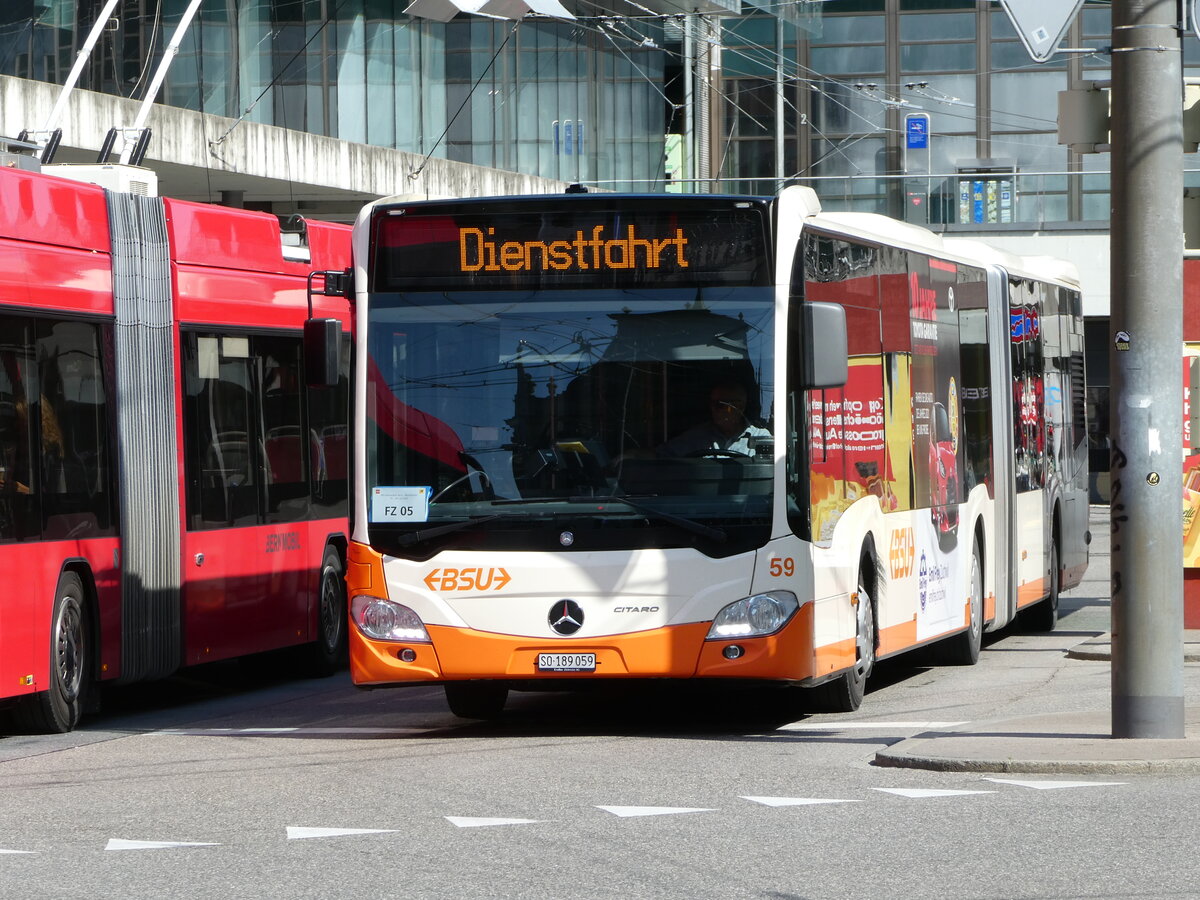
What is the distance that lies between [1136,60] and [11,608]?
6.28 meters

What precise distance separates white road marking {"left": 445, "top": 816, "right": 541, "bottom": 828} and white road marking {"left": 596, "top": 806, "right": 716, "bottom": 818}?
1.19 ft

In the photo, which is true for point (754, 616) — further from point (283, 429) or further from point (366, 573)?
point (283, 429)

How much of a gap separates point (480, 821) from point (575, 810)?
17.8 inches

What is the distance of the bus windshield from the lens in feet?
37.6

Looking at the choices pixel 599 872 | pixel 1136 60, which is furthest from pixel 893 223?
pixel 599 872

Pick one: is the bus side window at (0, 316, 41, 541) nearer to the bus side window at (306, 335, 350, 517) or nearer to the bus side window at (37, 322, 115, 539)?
the bus side window at (37, 322, 115, 539)

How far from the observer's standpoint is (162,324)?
559 inches

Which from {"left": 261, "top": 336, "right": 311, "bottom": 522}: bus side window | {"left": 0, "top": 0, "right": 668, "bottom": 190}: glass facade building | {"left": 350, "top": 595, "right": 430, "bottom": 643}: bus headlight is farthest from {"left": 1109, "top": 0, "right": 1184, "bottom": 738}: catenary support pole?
{"left": 0, "top": 0, "right": 668, "bottom": 190}: glass facade building

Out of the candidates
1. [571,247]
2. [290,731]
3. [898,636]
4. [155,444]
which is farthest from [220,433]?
[898,636]

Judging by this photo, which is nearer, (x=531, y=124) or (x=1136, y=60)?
(x=1136, y=60)

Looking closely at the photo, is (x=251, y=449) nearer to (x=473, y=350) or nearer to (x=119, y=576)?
(x=119, y=576)

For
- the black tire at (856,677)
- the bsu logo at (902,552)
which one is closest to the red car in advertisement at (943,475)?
the bsu logo at (902,552)

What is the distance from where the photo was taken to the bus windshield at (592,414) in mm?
11469

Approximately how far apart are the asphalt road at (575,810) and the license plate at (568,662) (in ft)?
1.28
